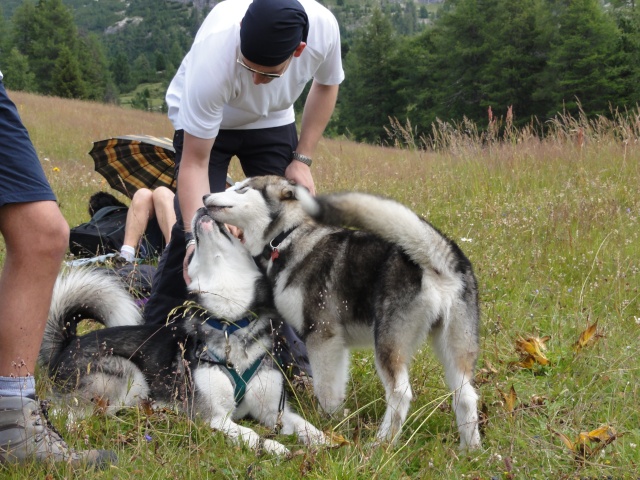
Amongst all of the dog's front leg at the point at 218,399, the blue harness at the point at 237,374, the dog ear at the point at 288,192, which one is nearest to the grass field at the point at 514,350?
the dog's front leg at the point at 218,399

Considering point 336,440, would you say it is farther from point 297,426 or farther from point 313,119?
point 313,119

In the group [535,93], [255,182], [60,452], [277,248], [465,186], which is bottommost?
[535,93]

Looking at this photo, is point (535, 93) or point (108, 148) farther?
point (535, 93)

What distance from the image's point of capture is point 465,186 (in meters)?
6.86

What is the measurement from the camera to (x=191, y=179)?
11.6 feet

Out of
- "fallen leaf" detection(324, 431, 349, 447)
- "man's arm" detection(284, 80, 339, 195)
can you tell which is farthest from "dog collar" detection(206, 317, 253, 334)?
"man's arm" detection(284, 80, 339, 195)

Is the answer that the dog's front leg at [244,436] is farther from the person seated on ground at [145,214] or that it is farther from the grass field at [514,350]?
the person seated on ground at [145,214]

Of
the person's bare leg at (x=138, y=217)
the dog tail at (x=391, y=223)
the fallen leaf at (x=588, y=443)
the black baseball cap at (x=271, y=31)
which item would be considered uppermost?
the black baseball cap at (x=271, y=31)

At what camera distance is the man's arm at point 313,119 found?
4047 mm

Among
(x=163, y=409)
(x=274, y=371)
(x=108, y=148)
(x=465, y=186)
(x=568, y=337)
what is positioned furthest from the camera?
(x=465, y=186)

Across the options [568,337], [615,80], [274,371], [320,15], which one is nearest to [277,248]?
[274,371]

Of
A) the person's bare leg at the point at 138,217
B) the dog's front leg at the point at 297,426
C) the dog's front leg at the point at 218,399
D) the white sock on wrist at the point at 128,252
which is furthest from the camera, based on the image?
the person's bare leg at the point at 138,217

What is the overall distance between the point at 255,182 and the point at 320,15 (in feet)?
3.26

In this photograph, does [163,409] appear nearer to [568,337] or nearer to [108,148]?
[568,337]
